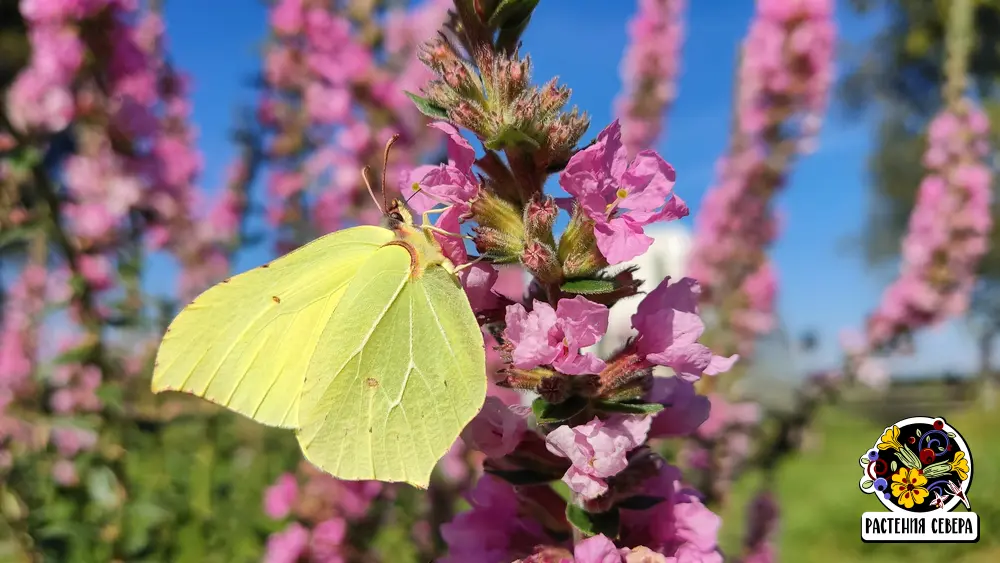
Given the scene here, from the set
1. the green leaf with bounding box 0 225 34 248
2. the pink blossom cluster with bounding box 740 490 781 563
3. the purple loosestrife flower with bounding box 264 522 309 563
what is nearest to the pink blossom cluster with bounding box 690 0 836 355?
the pink blossom cluster with bounding box 740 490 781 563

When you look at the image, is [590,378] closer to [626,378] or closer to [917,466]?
[626,378]

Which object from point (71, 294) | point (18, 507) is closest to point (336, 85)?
point (71, 294)

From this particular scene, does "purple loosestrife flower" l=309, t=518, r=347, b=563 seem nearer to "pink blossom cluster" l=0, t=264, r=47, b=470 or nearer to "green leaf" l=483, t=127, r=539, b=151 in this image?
"pink blossom cluster" l=0, t=264, r=47, b=470

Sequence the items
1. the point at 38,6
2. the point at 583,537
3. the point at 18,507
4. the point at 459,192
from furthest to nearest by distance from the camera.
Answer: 1. the point at 38,6
2. the point at 18,507
3. the point at 459,192
4. the point at 583,537

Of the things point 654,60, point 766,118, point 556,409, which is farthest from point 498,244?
point 654,60

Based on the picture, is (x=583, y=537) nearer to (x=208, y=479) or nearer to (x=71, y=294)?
(x=71, y=294)

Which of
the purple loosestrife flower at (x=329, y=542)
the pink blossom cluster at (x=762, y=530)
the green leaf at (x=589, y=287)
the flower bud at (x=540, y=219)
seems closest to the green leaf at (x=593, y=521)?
the green leaf at (x=589, y=287)

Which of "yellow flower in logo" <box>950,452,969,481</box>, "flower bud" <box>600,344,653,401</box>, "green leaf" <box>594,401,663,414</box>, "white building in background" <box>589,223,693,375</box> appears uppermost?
"white building in background" <box>589,223,693,375</box>
